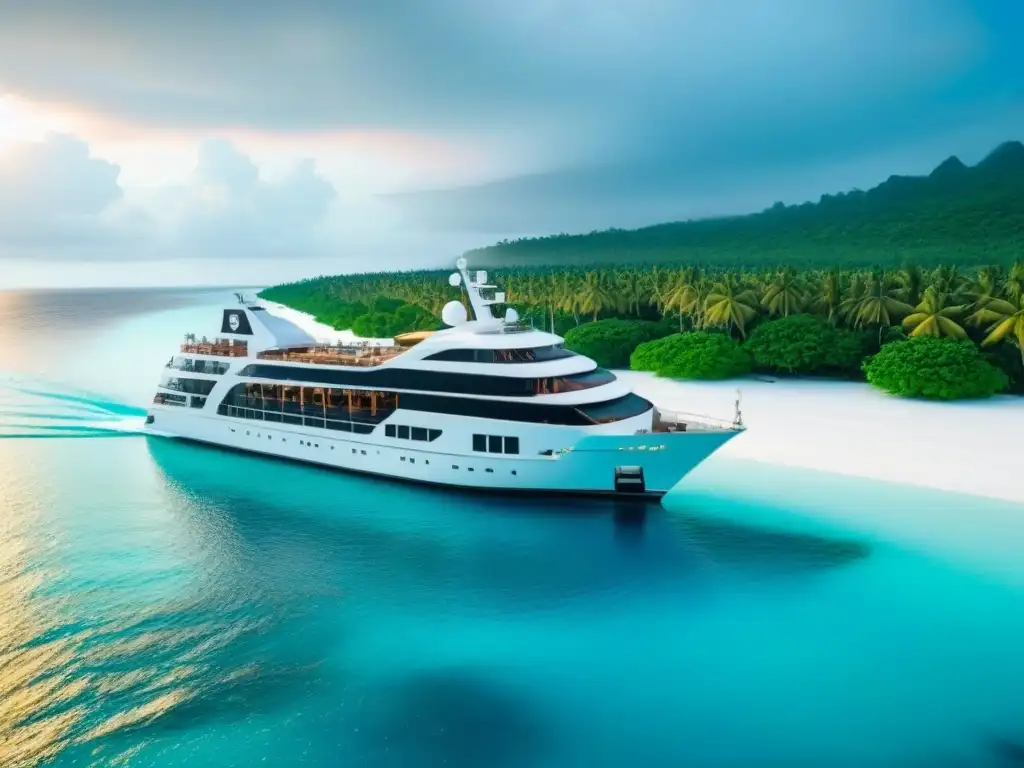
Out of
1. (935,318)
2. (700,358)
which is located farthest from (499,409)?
(935,318)

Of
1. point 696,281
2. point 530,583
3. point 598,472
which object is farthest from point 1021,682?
point 696,281

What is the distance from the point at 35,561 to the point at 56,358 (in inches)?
2085

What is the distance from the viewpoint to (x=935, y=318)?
128 ft

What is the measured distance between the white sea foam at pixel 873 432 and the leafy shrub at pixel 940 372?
68cm

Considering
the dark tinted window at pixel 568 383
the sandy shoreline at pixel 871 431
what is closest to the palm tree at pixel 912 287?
the sandy shoreline at pixel 871 431

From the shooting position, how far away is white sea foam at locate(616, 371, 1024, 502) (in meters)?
25.3

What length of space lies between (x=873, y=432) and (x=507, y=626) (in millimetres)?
21050

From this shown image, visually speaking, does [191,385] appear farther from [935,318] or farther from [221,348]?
[935,318]

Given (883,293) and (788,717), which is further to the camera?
(883,293)

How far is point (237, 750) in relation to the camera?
38.8ft

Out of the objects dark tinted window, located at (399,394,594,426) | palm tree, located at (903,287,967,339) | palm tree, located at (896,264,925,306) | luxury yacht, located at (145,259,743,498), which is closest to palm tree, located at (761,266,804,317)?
palm tree, located at (896,264,925,306)

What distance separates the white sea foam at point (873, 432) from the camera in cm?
2527

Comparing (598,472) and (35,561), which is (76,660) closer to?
(35,561)

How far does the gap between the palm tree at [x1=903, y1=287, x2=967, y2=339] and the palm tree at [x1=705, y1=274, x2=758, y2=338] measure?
391 inches
